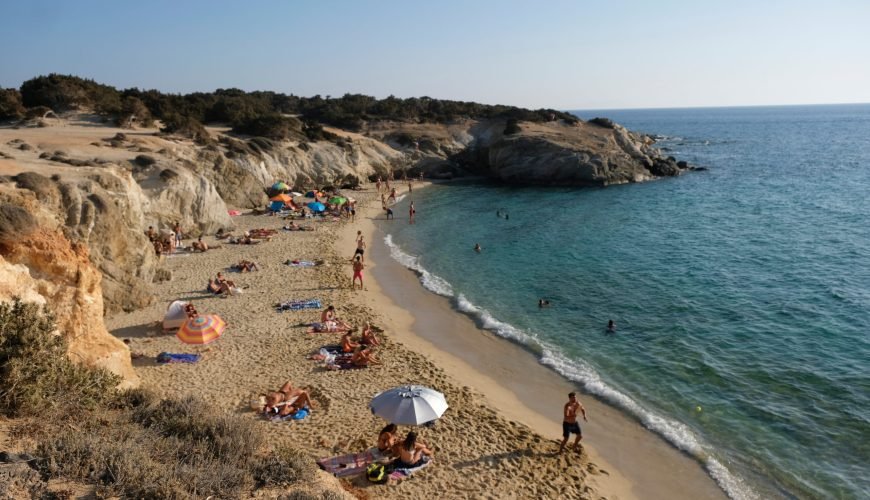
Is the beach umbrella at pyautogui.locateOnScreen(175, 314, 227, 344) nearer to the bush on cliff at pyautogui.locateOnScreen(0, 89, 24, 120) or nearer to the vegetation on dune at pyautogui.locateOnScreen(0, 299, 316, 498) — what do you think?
the vegetation on dune at pyautogui.locateOnScreen(0, 299, 316, 498)

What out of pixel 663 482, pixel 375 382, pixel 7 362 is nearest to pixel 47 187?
pixel 7 362

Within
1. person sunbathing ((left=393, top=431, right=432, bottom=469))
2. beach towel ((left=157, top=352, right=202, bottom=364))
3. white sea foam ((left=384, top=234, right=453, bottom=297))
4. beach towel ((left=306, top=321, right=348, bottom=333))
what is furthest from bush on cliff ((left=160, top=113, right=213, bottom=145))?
person sunbathing ((left=393, top=431, right=432, bottom=469))

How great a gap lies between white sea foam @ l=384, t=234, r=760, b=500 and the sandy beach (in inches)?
13.7

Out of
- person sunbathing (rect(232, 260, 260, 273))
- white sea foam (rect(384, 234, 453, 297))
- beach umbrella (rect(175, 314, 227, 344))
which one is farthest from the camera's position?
person sunbathing (rect(232, 260, 260, 273))

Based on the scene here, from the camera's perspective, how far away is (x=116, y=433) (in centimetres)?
786

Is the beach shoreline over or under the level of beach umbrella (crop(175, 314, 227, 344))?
under

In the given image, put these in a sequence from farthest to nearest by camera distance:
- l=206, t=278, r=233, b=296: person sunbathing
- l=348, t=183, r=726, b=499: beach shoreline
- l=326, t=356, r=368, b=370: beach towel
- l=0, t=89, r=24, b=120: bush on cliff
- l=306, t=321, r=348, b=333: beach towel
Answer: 1. l=0, t=89, r=24, b=120: bush on cliff
2. l=206, t=278, r=233, b=296: person sunbathing
3. l=306, t=321, r=348, b=333: beach towel
4. l=326, t=356, r=368, b=370: beach towel
5. l=348, t=183, r=726, b=499: beach shoreline

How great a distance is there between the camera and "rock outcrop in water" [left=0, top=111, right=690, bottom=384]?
11570mm

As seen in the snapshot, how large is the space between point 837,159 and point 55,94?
8922cm

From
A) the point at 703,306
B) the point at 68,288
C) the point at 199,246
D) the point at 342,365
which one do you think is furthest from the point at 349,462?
the point at 199,246

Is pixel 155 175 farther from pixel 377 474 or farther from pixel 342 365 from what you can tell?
pixel 377 474

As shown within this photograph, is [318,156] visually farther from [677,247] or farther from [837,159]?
[837,159]

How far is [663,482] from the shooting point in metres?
11.2

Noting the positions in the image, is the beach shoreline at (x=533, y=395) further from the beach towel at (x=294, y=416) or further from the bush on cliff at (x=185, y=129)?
the bush on cliff at (x=185, y=129)
